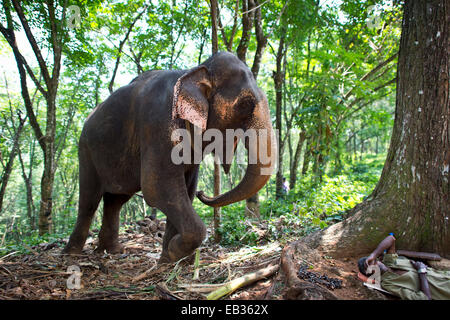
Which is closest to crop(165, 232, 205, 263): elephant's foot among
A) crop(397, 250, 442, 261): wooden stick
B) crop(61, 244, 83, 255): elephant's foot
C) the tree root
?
the tree root

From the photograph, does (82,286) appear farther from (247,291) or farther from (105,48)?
(105,48)

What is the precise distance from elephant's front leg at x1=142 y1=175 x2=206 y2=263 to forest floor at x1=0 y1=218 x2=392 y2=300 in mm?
202

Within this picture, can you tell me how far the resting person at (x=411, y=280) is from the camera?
2354mm

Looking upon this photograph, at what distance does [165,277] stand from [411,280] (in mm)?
2291

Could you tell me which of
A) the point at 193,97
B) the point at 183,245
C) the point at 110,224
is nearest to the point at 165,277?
the point at 183,245

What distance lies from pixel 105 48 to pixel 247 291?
34.0 ft

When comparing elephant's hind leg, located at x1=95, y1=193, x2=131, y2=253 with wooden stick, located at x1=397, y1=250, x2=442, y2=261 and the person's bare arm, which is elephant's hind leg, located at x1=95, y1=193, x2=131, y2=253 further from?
wooden stick, located at x1=397, y1=250, x2=442, y2=261

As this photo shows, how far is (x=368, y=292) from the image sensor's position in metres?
2.51

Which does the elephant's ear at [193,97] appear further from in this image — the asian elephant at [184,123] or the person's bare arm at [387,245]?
the person's bare arm at [387,245]

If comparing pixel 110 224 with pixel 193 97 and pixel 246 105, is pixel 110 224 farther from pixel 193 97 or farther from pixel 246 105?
pixel 246 105

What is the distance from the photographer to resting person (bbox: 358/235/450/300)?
7.72 ft

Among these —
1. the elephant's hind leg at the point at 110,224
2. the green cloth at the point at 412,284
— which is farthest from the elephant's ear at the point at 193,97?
the elephant's hind leg at the point at 110,224

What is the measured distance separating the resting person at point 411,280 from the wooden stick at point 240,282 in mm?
794

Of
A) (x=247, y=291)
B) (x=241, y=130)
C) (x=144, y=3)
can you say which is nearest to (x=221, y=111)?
(x=241, y=130)
